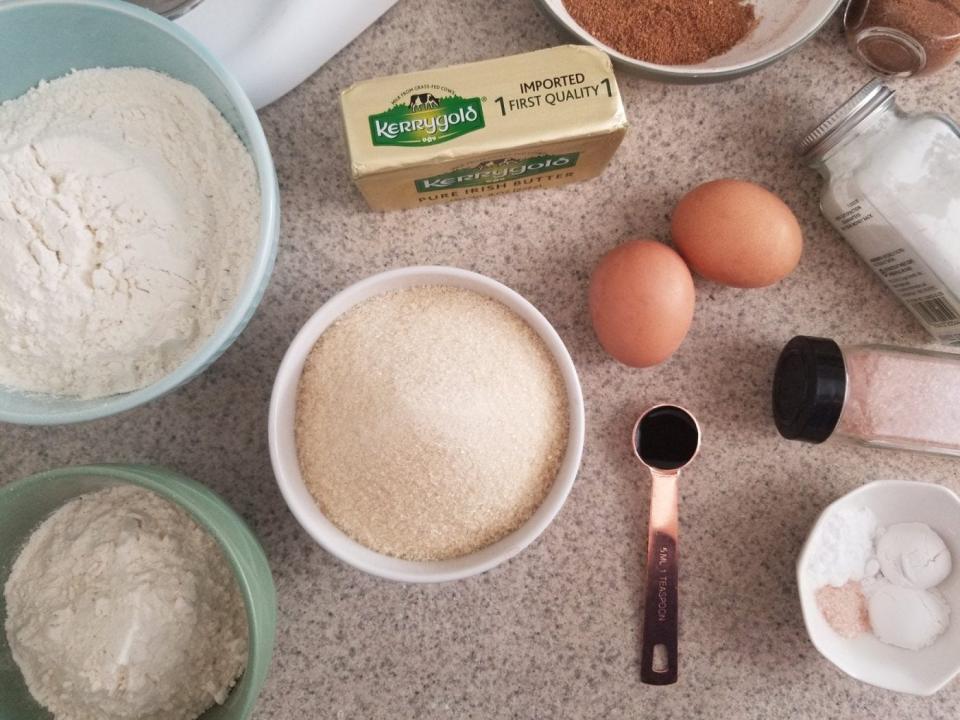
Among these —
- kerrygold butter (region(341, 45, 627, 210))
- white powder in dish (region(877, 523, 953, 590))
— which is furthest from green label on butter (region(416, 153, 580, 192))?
white powder in dish (region(877, 523, 953, 590))

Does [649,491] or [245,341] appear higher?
[245,341]

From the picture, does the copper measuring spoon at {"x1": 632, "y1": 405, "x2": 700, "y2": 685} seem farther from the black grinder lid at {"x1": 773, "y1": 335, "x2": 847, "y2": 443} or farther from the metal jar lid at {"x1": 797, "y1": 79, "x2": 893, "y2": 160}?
the metal jar lid at {"x1": 797, "y1": 79, "x2": 893, "y2": 160}

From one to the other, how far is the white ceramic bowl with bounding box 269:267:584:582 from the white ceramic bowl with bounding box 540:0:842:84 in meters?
0.23

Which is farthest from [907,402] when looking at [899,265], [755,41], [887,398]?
[755,41]

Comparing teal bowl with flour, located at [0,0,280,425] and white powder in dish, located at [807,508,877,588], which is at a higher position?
teal bowl with flour, located at [0,0,280,425]

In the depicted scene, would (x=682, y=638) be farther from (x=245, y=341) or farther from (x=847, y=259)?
(x=245, y=341)

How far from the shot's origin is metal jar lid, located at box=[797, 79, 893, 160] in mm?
616

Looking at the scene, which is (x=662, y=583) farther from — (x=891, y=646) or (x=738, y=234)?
(x=738, y=234)

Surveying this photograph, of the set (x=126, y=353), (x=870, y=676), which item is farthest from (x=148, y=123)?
(x=870, y=676)

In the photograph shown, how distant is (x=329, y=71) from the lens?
685 mm

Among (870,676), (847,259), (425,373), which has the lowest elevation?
(870,676)

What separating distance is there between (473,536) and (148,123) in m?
0.42

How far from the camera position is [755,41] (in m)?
0.67

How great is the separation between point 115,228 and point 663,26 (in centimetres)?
49
